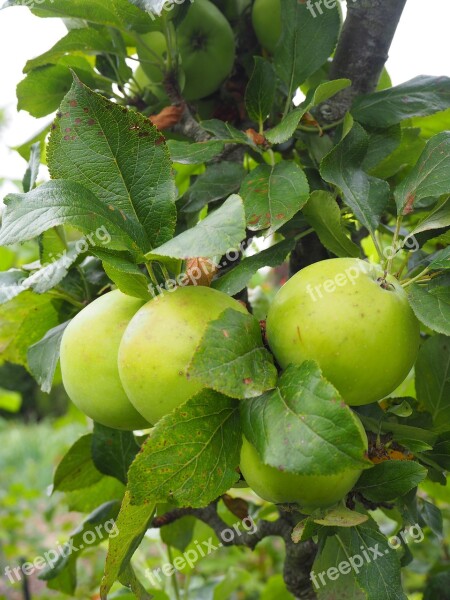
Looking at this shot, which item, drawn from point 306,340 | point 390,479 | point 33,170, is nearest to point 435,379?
point 390,479

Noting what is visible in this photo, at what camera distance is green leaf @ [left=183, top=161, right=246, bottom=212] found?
74 cm

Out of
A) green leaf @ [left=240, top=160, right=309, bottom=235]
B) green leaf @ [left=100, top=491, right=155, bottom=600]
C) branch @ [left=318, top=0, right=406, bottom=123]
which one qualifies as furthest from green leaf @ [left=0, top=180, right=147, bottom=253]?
branch @ [left=318, top=0, right=406, bottom=123]

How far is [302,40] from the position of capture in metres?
0.78

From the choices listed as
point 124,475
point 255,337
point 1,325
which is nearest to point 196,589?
point 124,475

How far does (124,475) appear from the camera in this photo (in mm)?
876

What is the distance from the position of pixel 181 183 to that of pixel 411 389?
49 cm

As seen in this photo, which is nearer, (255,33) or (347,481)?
(347,481)

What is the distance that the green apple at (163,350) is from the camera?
52cm

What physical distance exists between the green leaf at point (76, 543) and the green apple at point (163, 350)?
17.3 inches

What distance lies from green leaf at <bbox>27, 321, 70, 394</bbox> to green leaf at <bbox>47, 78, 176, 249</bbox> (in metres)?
0.20

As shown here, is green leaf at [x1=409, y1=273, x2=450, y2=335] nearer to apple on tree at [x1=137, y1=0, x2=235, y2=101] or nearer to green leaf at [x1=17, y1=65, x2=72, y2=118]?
apple on tree at [x1=137, y1=0, x2=235, y2=101]

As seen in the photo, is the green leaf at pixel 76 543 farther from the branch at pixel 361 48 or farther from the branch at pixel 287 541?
the branch at pixel 361 48

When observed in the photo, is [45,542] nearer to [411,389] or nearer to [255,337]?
[411,389]

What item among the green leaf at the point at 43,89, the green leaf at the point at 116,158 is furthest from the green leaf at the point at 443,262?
the green leaf at the point at 43,89
